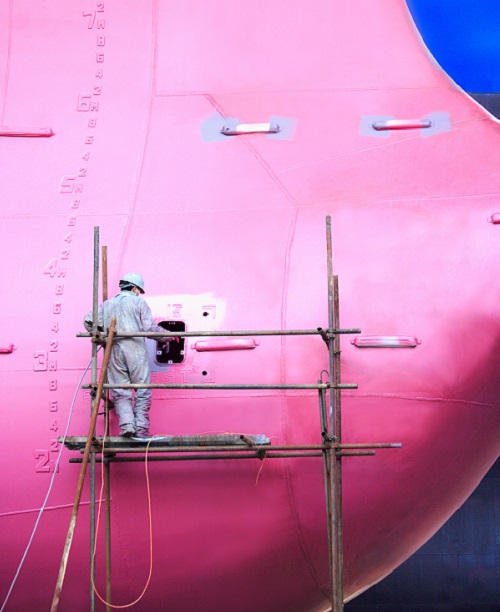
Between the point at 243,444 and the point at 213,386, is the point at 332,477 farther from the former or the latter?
the point at 213,386

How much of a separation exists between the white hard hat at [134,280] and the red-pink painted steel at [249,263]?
0.72 feet

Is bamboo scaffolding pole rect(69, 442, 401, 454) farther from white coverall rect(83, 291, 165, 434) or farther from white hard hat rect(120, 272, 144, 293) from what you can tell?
white hard hat rect(120, 272, 144, 293)

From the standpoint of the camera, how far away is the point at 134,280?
21.2 feet

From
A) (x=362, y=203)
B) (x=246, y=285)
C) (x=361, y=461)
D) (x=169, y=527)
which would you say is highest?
(x=362, y=203)

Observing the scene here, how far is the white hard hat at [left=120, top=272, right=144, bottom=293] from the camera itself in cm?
646

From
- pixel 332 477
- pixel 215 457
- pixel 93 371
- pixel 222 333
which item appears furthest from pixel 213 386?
pixel 332 477

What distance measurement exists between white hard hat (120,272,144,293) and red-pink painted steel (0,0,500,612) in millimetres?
221

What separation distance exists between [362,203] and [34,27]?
313 cm

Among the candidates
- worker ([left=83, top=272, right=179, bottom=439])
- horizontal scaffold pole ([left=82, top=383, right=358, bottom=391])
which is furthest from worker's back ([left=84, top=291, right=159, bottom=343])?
horizontal scaffold pole ([left=82, top=383, right=358, bottom=391])

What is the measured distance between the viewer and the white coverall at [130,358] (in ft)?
20.7

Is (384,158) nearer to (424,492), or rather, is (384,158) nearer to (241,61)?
(241,61)

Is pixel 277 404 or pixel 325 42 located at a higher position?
pixel 325 42

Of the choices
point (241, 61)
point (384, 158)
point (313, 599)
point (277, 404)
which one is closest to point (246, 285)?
point (277, 404)

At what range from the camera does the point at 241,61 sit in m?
7.43
